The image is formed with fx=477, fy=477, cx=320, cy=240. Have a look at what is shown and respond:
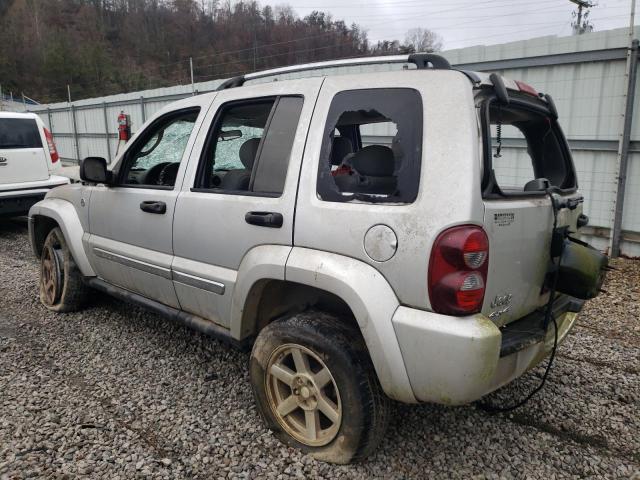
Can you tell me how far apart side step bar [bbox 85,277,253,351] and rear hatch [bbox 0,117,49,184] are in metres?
4.90

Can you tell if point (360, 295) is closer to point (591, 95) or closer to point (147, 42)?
point (591, 95)

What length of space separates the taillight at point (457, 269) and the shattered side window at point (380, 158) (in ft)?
0.82

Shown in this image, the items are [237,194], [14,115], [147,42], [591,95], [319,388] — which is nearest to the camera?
[319,388]

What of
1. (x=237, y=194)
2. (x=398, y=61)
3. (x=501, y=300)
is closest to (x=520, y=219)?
(x=501, y=300)

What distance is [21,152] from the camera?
7734 millimetres

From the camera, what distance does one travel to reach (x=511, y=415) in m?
2.83

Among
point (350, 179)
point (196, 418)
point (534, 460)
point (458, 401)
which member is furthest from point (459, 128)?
point (196, 418)

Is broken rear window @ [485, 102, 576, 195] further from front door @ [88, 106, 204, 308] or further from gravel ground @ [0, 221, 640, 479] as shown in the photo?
front door @ [88, 106, 204, 308]

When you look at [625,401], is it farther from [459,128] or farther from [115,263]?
[115,263]

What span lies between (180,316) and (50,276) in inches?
83.5

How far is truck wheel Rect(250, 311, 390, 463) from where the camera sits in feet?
7.17

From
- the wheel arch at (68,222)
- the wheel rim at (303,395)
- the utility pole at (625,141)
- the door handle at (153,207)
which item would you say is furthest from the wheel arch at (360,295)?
the utility pole at (625,141)

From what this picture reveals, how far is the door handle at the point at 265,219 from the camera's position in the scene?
240 centimetres

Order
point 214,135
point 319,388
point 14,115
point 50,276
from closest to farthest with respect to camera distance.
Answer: point 319,388, point 214,135, point 50,276, point 14,115
